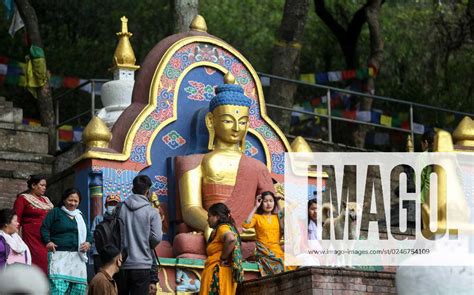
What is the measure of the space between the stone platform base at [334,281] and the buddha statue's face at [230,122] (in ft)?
12.1

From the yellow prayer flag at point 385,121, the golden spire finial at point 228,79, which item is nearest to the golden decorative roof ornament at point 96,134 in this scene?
the golden spire finial at point 228,79

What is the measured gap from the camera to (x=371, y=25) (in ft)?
89.9

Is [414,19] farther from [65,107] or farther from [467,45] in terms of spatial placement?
[65,107]

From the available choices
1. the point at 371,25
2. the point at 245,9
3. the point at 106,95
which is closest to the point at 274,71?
the point at 371,25

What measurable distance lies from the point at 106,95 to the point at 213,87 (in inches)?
58.7

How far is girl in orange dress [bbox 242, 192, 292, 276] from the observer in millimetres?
17453

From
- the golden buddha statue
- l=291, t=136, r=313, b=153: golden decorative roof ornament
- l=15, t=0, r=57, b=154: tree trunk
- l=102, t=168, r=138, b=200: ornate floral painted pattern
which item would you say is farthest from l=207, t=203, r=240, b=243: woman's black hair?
l=15, t=0, r=57, b=154: tree trunk

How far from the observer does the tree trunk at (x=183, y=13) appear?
23469 mm

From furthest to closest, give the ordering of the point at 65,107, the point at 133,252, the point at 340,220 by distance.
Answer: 1. the point at 65,107
2. the point at 340,220
3. the point at 133,252

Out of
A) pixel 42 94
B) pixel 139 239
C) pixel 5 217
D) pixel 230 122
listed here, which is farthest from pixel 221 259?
pixel 42 94

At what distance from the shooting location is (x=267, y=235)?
17.5 meters

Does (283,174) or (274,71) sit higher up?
(274,71)

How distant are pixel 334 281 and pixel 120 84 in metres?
6.02

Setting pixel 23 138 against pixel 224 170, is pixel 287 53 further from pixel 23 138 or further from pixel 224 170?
pixel 224 170
